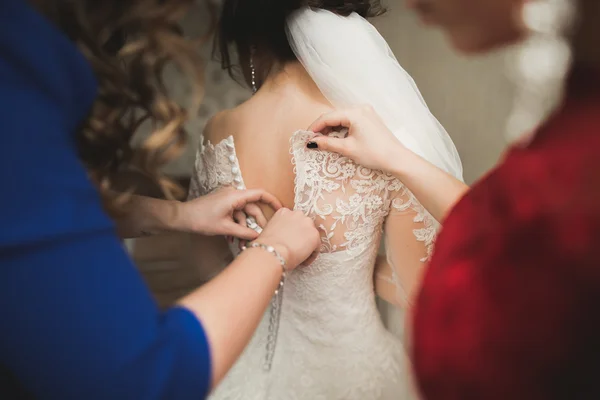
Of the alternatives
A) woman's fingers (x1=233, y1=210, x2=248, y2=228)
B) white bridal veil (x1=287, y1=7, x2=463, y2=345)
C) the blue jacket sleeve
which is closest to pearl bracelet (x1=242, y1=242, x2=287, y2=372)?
woman's fingers (x1=233, y1=210, x2=248, y2=228)

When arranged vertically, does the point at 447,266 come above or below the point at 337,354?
above

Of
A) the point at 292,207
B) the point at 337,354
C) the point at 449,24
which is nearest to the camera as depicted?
the point at 449,24

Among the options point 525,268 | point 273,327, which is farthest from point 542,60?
point 273,327

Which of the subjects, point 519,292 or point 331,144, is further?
point 331,144

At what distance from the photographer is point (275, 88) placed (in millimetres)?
845

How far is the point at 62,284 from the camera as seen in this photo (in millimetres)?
363

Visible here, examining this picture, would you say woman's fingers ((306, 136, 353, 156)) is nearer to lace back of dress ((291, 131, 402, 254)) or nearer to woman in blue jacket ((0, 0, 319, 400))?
lace back of dress ((291, 131, 402, 254))

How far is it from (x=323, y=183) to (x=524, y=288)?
489mm

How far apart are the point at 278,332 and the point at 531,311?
735mm

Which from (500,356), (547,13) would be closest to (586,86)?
(547,13)

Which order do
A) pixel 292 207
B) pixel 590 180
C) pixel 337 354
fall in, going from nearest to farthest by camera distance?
pixel 590 180
pixel 292 207
pixel 337 354

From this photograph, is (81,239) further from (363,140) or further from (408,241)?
(408,241)

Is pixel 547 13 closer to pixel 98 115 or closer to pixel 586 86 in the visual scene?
pixel 586 86

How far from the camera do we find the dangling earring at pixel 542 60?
0.33 metres
